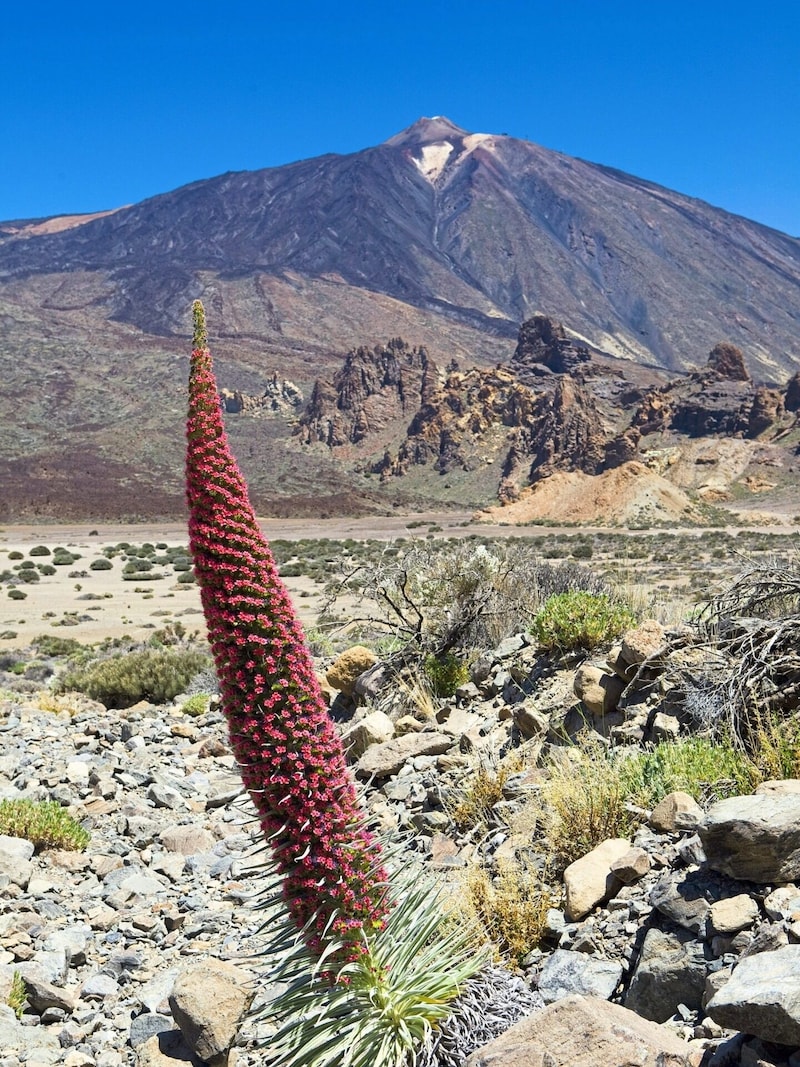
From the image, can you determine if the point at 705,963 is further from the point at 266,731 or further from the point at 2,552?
the point at 2,552

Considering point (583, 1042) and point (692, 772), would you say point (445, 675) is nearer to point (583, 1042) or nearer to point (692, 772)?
point (692, 772)

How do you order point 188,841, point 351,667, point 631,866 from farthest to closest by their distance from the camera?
point 351,667
point 188,841
point 631,866

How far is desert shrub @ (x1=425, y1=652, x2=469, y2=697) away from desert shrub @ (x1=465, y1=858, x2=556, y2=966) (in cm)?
394

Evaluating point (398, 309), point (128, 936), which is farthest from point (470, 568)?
point (398, 309)

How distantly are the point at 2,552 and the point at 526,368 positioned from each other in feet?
209

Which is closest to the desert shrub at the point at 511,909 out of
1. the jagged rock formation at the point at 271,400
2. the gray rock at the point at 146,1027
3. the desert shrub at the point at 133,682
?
the gray rock at the point at 146,1027

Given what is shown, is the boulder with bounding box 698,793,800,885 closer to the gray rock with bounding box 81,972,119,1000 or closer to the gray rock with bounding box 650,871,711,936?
the gray rock with bounding box 650,871,711,936

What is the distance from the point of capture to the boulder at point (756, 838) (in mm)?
2957

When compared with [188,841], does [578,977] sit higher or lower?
higher

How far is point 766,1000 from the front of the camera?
A: 2.25 metres

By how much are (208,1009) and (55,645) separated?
14617 mm

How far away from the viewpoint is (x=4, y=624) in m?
20.8

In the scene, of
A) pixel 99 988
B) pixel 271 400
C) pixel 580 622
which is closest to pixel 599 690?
pixel 580 622

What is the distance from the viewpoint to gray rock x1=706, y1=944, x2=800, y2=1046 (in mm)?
2209
